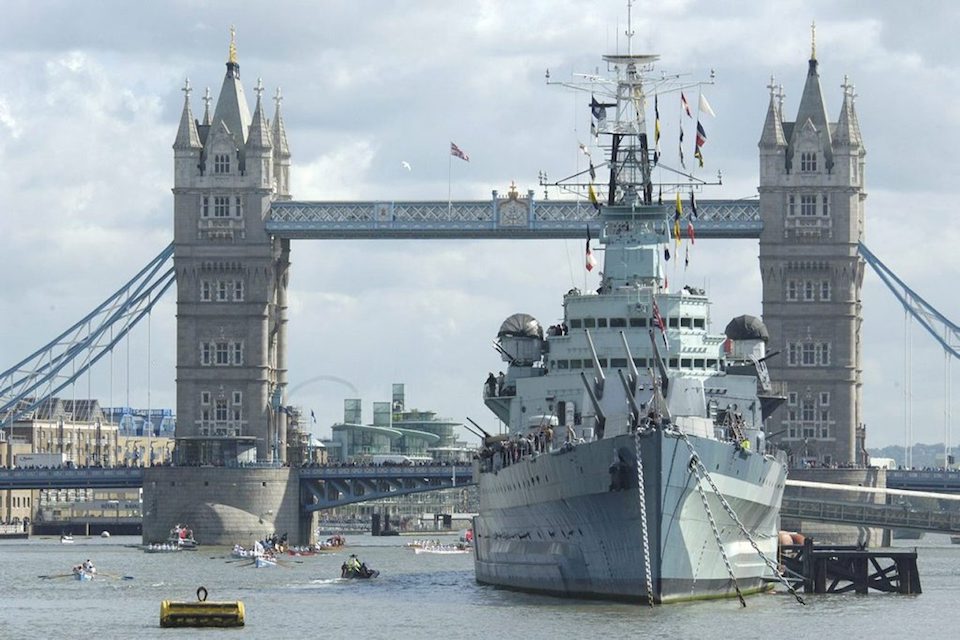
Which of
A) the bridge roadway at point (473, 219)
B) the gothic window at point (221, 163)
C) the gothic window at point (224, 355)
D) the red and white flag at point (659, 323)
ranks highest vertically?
the gothic window at point (221, 163)

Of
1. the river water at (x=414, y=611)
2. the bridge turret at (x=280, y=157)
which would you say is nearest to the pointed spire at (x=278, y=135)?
the bridge turret at (x=280, y=157)

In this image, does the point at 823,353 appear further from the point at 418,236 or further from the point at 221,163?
the point at 221,163

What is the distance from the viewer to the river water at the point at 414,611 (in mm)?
79500

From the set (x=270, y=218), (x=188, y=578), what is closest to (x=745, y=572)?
(x=188, y=578)

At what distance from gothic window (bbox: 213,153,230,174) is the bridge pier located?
22.3 m

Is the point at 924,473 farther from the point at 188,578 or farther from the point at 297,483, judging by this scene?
the point at 188,578

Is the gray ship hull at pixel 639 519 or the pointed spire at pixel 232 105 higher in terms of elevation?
the pointed spire at pixel 232 105

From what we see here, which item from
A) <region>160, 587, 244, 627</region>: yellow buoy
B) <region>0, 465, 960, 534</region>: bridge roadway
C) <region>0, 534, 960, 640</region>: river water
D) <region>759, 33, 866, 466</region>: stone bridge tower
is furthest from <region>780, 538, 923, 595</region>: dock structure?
<region>759, 33, 866, 466</region>: stone bridge tower

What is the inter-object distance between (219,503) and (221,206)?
2234 cm

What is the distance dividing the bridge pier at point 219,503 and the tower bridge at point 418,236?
24cm

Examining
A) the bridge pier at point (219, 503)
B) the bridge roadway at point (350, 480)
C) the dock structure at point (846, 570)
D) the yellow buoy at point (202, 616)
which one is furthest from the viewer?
the bridge roadway at point (350, 480)

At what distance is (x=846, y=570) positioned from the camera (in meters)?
100

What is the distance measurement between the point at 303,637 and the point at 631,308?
2311 cm

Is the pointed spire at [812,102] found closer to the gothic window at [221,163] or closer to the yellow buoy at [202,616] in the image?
the gothic window at [221,163]
